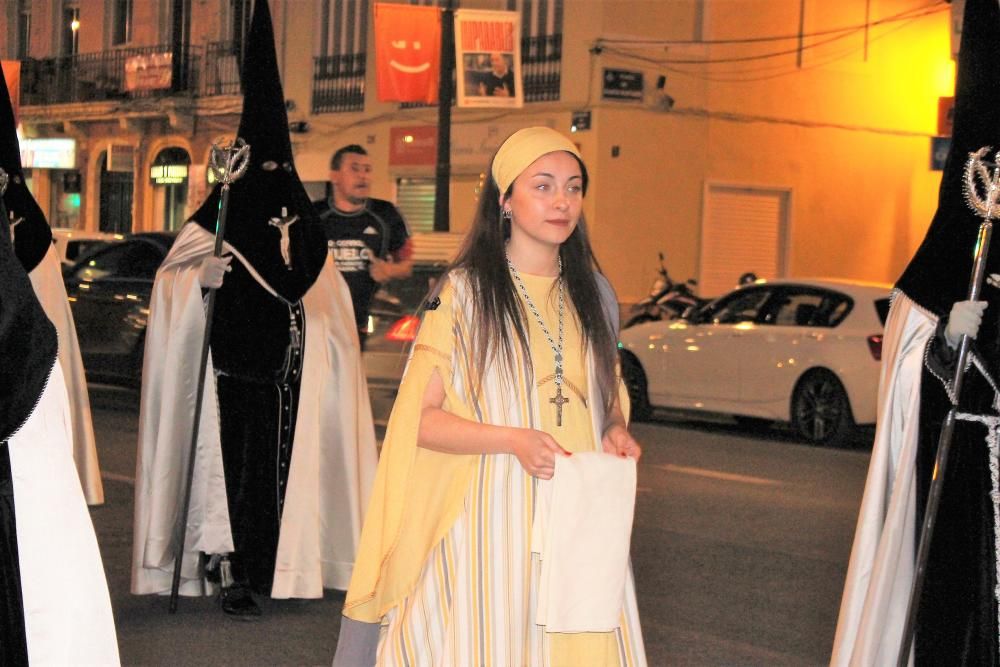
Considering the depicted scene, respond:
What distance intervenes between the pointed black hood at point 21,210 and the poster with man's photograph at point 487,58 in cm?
1683

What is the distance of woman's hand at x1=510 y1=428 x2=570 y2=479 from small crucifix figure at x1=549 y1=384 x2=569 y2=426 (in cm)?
25

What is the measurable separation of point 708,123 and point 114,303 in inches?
594

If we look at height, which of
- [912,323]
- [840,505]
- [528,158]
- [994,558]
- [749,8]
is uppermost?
[749,8]

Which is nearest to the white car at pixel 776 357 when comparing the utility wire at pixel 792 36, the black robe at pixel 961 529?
the black robe at pixel 961 529

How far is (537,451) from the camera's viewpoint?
3900 millimetres

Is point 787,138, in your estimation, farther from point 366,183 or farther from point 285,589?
point 285,589

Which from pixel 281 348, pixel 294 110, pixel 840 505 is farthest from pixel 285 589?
pixel 294 110

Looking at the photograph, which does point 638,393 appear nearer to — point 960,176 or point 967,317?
point 960,176

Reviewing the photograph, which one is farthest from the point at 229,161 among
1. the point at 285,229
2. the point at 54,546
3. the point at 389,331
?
the point at 389,331

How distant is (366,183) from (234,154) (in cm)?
→ 173

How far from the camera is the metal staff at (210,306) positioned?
23.5ft

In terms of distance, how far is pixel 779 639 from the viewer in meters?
7.02

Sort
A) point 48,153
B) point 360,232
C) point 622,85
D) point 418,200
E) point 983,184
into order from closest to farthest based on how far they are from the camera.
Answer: point 983,184, point 360,232, point 48,153, point 622,85, point 418,200

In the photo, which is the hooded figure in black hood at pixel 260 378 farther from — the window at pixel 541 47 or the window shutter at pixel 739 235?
the window shutter at pixel 739 235
